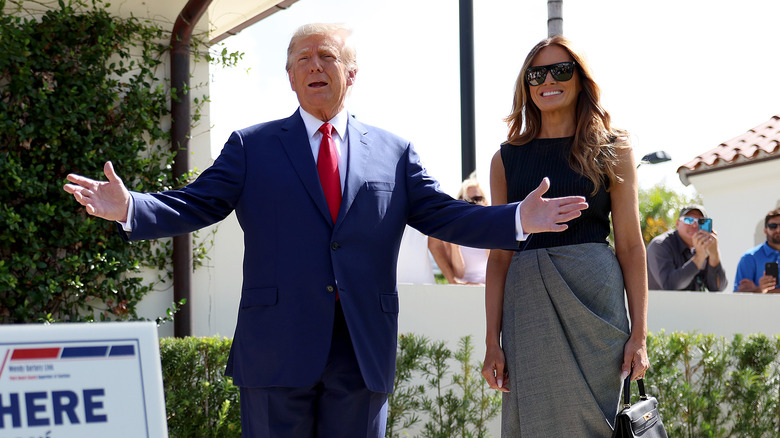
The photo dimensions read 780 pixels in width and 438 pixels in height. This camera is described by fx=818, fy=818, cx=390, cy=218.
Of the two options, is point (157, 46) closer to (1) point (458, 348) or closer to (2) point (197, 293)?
(2) point (197, 293)

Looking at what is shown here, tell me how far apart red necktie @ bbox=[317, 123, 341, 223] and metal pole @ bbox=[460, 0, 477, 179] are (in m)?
5.08

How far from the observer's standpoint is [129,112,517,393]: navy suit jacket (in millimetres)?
2553

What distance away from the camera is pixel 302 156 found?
273 cm

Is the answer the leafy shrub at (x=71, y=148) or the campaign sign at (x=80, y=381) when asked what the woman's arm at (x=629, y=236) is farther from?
the leafy shrub at (x=71, y=148)

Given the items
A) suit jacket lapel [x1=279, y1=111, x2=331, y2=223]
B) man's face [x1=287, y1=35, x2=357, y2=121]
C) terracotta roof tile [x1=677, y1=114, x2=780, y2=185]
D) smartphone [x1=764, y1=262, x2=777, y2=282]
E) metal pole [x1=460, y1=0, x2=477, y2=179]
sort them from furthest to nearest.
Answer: terracotta roof tile [x1=677, y1=114, x2=780, y2=185] < metal pole [x1=460, y1=0, x2=477, y2=179] < smartphone [x1=764, y1=262, x2=777, y2=282] < man's face [x1=287, y1=35, x2=357, y2=121] < suit jacket lapel [x1=279, y1=111, x2=331, y2=223]

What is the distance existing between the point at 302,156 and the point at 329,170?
10 centimetres

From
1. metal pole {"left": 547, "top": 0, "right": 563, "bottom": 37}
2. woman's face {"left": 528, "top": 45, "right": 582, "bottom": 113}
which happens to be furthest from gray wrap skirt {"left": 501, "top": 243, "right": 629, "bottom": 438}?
metal pole {"left": 547, "top": 0, "right": 563, "bottom": 37}

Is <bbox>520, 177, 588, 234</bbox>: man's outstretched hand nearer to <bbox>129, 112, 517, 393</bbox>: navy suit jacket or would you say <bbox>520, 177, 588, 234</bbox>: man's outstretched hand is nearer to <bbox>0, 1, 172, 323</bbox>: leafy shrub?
<bbox>129, 112, 517, 393</bbox>: navy suit jacket

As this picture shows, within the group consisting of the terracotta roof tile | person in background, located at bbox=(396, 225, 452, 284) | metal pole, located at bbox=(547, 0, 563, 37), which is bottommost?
person in background, located at bbox=(396, 225, 452, 284)

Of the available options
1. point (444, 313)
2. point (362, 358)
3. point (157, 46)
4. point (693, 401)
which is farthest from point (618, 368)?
point (157, 46)

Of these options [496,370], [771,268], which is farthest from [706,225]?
[496,370]

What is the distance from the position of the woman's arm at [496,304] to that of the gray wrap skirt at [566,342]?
0.04m

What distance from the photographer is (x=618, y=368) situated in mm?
2846

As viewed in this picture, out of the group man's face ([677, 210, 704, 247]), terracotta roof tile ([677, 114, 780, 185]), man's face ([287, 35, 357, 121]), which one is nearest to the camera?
man's face ([287, 35, 357, 121])
